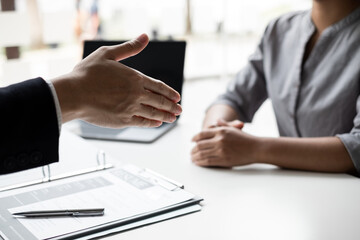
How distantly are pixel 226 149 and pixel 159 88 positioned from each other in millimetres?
342

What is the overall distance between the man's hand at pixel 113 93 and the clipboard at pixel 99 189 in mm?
177

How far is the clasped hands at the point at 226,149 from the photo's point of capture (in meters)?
1.15

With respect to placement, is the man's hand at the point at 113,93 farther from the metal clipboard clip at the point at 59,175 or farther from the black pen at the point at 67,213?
the metal clipboard clip at the point at 59,175

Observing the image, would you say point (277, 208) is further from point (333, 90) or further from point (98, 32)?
point (98, 32)

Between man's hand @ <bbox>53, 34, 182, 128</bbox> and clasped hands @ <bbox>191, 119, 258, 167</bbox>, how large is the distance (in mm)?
280

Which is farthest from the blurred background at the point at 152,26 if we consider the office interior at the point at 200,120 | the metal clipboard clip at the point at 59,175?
the metal clipboard clip at the point at 59,175

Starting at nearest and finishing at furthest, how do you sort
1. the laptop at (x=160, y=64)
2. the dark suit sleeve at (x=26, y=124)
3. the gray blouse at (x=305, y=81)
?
the dark suit sleeve at (x=26, y=124)
the gray blouse at (x=305, y=81)
the laptop at (x=160, y=64)

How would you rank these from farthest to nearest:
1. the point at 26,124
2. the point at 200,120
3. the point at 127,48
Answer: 1. the point at 200,120
2. the point at 127,48
3. the point at 26,124

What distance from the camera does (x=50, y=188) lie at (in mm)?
1002

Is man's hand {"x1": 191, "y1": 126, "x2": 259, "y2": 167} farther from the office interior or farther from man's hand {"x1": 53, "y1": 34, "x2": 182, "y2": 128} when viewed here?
man's hand {"x1": 53, "y1": 34, "x2": 182, "y2": 128}

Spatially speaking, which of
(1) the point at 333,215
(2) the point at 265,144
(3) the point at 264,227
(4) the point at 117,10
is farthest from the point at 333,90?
(4) the point at 117,10

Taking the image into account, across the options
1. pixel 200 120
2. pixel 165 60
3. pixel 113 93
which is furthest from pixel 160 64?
pixel 113 93

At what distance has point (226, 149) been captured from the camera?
115 cm

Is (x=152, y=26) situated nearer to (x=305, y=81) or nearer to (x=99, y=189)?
(x=305, y=81)
